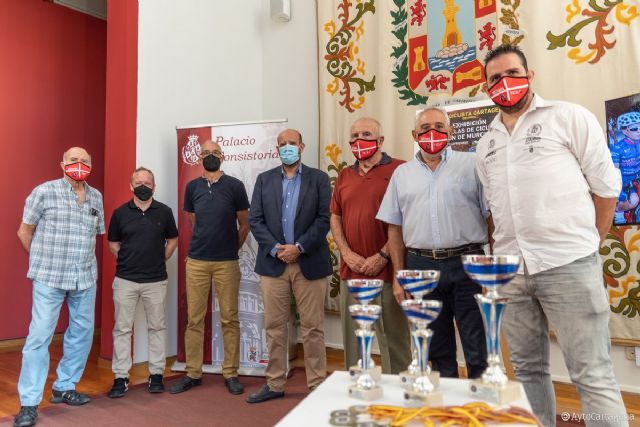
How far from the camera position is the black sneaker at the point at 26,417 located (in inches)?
97.7

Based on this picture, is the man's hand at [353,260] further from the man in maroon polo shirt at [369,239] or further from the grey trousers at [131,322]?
the grey trousers at [131,322]

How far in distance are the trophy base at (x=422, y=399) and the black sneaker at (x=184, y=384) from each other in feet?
7.85

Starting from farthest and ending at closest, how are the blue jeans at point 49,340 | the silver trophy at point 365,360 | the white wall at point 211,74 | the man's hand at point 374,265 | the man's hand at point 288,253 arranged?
the white wall at point 211,74, the man's hand at point 288,253, the blue jeans at point 49,340, the man's hand at point 374,265, the silver trophy at point 365,360

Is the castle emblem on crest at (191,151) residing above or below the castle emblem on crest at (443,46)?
below

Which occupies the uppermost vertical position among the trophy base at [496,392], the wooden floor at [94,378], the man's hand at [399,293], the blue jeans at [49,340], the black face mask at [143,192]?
the black face mask at [143,192]

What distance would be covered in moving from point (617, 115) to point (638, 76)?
1.15ft

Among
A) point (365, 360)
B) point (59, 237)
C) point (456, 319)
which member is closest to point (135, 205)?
point (59, 237)

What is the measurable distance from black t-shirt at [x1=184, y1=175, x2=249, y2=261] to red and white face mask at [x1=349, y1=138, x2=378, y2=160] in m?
1.16

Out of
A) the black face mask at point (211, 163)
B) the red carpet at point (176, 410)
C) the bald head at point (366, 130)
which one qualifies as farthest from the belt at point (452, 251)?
the black face mask at point (211, 163)

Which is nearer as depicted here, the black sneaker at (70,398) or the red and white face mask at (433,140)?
the red and white face mask at (433,140)

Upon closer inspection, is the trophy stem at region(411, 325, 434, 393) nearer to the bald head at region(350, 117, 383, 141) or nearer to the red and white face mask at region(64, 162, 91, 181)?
the bald head at region(350, 117, 383, 141)

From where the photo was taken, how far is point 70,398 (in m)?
2.82

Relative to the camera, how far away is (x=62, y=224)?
2754mm

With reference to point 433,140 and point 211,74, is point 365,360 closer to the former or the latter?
point 433,140
